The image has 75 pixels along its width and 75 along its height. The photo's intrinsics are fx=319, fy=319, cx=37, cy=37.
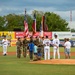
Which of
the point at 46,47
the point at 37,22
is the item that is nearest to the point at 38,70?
the point at 46,47

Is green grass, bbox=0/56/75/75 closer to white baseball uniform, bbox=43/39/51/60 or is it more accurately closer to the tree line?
white baseball uniform, bbox=43/39/51/60

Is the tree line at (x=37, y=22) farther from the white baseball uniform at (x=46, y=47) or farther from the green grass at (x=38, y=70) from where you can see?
the green grass at (x=38, y=70)

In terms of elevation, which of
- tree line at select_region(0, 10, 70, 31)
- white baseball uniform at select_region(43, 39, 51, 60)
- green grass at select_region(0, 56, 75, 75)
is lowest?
green grass at select_region(0, 56, 75, 75)

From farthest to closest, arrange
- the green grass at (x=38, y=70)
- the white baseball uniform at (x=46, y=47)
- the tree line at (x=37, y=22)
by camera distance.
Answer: the tree line at (x=37, y=22) < the white baseball uniform at (x=46, y=47) < the green grass at (x=38, y=70)

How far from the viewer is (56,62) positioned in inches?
836

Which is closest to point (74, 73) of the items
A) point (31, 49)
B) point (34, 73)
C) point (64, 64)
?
point (34, 73)

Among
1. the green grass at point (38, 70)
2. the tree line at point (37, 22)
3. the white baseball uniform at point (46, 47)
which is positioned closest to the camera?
the green grass at point (38, 70)

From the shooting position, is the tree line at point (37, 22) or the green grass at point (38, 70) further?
the tree line at point (37, 22)

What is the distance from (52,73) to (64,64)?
16.1 feet

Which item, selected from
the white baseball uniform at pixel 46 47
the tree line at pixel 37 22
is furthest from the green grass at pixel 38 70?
the tree line at pixel 37 22

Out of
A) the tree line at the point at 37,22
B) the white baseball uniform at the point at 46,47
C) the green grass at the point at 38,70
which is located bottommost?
the green grass at the point at 38,70

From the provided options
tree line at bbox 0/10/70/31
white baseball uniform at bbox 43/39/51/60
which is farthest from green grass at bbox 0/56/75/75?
tree line at bbox 0/10/70/31

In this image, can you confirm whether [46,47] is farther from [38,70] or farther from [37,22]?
[37,22]

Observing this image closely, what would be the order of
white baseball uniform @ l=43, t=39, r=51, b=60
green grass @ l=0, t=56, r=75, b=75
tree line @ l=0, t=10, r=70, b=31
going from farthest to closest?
tree line @ l=0, t=10, r=70, b=31, white baseball uniform @ l=43, t=39, r=51, b=60, green grass @ l=0, t=56, r=75, b=75
